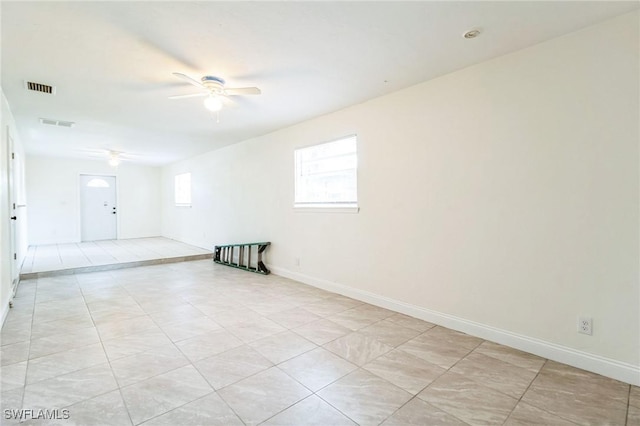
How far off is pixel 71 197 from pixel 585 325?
36.3 feet

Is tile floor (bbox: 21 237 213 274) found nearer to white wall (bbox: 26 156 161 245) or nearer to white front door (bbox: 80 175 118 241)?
white front door (bbox: 80 175 118 241)

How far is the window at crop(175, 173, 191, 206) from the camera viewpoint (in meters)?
8.38

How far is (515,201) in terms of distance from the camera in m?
2.50

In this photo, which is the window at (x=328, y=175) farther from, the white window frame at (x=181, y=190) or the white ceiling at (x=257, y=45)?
the white window frame at (x=181, y=190)

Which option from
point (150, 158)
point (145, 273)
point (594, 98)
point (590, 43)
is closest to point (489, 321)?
point (594, 98)

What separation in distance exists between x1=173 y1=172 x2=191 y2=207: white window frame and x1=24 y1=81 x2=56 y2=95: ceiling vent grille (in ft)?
Result: 16.1

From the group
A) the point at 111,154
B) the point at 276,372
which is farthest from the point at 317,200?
the point at 111,154

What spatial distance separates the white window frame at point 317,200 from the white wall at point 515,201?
110 millimetres

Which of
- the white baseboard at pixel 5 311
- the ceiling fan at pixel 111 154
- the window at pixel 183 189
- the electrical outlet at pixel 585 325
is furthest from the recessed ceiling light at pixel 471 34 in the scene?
the window at pixel 183 189

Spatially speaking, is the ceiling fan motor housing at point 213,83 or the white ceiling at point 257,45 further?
the ceiling fan motor housing at point 213,83

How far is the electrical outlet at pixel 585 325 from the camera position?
216 cm

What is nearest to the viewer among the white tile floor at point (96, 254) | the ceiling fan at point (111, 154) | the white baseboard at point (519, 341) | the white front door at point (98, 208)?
the white baseboard at point (519, 341)

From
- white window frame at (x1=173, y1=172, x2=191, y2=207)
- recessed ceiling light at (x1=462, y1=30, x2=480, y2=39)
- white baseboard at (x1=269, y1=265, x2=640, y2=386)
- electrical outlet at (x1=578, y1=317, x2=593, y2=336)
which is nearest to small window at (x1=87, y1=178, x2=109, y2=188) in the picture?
white window frame at (x1=173, y1=172, x2=191, y2=207)

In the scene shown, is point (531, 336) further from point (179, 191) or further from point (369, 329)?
point (179, 191)
